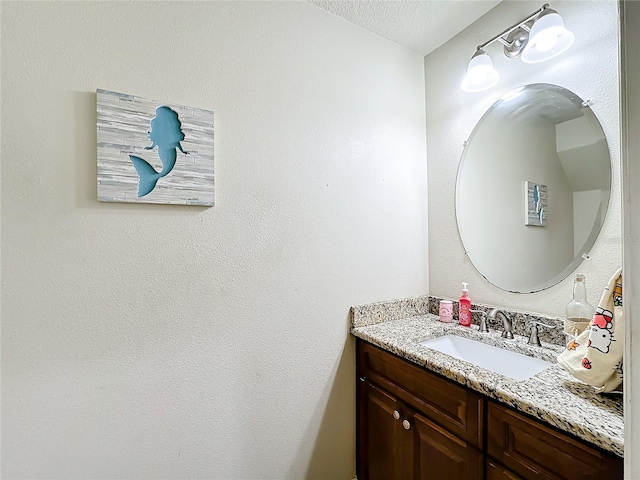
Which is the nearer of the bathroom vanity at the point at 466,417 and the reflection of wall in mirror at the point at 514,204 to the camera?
the bathroom vanity at the point at 466,417

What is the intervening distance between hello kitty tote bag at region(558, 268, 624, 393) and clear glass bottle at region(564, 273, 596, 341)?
0.29 meters

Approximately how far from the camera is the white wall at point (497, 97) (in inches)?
43.0

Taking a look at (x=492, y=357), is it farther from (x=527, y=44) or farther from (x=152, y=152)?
(x=152, y=152)

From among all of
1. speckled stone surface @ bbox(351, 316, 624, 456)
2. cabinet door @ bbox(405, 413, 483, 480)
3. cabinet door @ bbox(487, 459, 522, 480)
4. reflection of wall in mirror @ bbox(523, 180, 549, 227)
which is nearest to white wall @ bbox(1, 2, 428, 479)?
speckled stone surface @ bbox(351, 316, 624, 456)

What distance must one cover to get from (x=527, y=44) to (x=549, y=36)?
0.36 ft

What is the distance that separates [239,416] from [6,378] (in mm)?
768

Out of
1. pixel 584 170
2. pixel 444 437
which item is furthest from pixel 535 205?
pixel 444 437

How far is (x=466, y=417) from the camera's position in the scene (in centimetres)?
98

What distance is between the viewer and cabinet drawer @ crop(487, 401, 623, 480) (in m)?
0.69

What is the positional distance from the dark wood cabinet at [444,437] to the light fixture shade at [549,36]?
54.3 inches

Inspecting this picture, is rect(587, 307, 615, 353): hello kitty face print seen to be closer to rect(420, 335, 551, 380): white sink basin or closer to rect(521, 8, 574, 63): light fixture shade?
rect(420, 335, 551, 380): white sink basin

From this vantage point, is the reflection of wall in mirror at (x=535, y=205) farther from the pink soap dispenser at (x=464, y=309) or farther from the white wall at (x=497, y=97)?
the pink soap dispenser at (x=464, y=309)

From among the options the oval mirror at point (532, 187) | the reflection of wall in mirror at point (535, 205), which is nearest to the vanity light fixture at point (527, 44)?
the oval mirror at point (532, 187)

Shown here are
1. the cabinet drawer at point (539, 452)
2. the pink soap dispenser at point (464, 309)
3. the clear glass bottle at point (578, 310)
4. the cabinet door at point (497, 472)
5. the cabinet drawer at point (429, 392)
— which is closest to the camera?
the cabinet drawer at point (539, 452)
